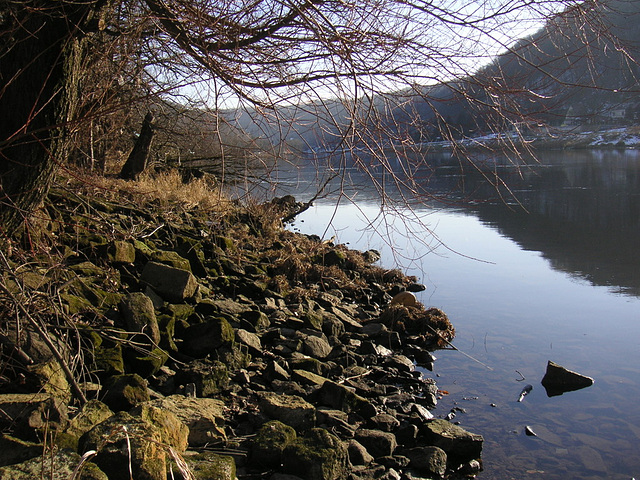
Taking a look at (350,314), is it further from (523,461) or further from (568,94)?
(568,94)

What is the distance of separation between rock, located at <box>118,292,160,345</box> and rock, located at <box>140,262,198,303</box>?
771mm

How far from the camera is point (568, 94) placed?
4035mm

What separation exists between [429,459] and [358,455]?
521 mm

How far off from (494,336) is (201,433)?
475cm

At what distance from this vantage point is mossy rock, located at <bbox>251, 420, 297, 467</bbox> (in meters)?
3.87

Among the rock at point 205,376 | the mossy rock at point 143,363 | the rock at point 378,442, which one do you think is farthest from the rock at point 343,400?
the mossy rock at point 143,363

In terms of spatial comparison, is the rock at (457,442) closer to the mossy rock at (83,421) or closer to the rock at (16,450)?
the mossy rock at (83,421)

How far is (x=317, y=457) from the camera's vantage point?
373cm

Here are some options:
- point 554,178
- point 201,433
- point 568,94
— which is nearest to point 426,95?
point 568,94

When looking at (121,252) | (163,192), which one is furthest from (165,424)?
(163,192)

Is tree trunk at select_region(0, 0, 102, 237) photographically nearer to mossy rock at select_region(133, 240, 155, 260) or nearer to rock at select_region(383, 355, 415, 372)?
mossy rock at select_region(133, 240, 155, 260)

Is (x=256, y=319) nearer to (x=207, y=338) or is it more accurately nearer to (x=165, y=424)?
(x=207, y=338)

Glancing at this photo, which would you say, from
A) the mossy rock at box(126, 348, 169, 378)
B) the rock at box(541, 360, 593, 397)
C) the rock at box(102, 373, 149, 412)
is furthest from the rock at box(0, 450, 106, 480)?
the rock at box(541, 360, 593, 397)

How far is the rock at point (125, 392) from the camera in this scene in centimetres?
395
